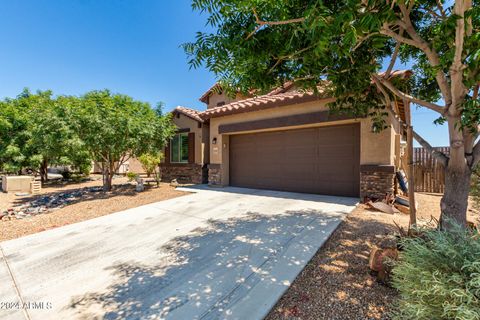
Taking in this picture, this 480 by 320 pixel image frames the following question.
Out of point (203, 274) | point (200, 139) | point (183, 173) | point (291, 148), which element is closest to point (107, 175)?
point (183, 173)

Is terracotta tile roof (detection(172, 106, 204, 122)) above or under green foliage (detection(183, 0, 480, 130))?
above

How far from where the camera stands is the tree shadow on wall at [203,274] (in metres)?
2.42

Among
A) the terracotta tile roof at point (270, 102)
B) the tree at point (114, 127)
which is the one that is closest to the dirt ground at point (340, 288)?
the terracotta tile roof at point (270, 102)

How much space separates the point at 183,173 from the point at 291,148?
6995 mm

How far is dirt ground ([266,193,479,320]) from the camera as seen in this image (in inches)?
89.5

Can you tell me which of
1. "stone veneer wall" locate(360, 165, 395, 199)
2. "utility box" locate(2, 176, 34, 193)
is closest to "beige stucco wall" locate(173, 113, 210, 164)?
"stone veneer wall" locate(360, 165, 395, 199)

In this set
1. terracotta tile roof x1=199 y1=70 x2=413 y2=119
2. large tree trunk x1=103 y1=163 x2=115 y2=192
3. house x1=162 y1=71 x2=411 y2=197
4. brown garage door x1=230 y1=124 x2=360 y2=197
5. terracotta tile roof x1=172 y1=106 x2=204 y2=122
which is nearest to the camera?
house x1=162 y1=71 x2=411 y2=197

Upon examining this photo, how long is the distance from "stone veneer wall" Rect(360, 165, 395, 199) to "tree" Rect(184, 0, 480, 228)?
3.52m

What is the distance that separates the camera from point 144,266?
3.37m

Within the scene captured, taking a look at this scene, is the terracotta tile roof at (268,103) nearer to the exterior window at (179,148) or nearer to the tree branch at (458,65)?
the exterior window at (179,148)

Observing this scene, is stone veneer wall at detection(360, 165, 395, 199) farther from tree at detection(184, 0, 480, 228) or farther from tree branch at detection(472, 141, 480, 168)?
tree branch at detection(472, 141, 480, 168)

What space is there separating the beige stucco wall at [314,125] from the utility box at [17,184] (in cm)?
1009

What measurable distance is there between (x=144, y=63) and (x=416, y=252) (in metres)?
13.8

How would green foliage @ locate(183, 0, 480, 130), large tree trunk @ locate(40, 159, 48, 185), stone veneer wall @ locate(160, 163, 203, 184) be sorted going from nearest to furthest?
green foliage @ locate(183, 0, 480, 130), stone veneer wall @ locate(160, 163, 203, 184), large tree trunk @ locate(40, 159, 48, 185)
